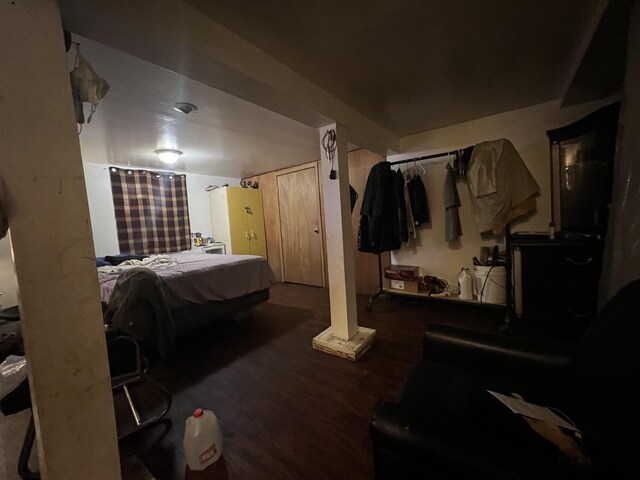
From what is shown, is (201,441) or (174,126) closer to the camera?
(201,441)

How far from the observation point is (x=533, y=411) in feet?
2.60

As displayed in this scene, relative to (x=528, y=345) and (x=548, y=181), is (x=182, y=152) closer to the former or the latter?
(x=528, y=345)

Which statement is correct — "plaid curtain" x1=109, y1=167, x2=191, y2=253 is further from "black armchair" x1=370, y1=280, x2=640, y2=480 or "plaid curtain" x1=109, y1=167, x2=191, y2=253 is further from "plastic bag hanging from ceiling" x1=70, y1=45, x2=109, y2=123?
"black armchair" x1=370, y1=280, x2=640, y2=480

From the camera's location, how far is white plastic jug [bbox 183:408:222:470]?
1104 mm

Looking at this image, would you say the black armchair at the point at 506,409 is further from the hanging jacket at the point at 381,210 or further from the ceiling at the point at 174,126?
the ceiling at the point at 174,126

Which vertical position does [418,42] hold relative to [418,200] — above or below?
above

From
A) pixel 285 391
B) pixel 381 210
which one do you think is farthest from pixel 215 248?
pixel 285 391

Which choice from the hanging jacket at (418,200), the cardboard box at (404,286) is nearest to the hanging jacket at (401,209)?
the hanging jacket at (418,200)

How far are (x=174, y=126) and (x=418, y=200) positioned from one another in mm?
2666

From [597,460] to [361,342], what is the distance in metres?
1.47

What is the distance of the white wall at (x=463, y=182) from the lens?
7.63 feet

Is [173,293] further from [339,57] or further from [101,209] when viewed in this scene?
[101,209]

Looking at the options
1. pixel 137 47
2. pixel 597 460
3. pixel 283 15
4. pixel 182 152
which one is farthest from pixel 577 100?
pixel 182 152

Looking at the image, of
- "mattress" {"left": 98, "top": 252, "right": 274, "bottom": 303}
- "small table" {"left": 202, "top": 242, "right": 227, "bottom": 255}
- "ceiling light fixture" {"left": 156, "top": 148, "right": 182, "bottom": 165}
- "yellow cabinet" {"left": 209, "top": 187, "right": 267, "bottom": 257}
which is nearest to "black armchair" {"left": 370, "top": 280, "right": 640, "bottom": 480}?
"mattress" {"left": 98, "top": 252, "right": 274, "bottom": 303}
